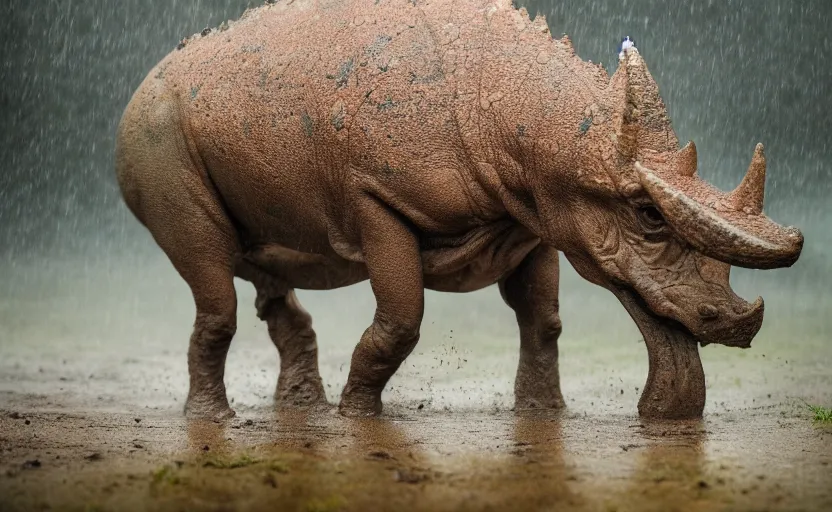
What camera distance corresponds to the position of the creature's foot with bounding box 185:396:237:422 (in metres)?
7.17

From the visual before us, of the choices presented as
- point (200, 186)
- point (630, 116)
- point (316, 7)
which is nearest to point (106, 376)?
point (200, 186)

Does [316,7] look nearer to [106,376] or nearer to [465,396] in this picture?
[465,396]

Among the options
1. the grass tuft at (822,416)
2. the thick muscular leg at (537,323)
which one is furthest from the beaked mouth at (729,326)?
the thick muscular leg at (537,323)

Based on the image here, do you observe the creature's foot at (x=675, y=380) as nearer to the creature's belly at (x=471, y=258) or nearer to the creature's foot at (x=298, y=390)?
the creature's belly at (x=471, y=258)

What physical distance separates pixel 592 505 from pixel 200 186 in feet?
11.6

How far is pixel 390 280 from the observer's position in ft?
20.0

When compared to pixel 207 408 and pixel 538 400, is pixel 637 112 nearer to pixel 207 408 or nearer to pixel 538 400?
pixel 538 400

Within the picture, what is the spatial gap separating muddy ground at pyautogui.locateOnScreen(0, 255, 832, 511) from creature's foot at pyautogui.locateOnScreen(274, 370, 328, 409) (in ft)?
0.69

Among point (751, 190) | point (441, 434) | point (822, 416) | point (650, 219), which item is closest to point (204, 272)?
point (441, 434)

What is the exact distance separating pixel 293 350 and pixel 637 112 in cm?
329

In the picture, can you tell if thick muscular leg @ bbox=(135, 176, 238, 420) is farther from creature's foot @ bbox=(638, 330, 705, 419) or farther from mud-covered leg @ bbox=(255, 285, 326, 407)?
creature's foot @ bbox=(638, 330, 705, 419)

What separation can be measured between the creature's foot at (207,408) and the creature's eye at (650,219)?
112 inches

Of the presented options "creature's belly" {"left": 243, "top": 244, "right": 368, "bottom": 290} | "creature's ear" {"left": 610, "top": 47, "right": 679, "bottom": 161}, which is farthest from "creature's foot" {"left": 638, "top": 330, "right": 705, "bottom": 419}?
"creature's belly" {"left": 243, "top": 244, "right": 368, "bottom": 290}

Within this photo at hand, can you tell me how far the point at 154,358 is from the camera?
11.5 metres
